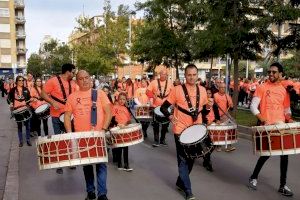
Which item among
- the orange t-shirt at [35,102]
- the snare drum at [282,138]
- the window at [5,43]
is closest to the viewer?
the snare drum at [282,138]

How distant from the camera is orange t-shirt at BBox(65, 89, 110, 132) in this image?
6.42m

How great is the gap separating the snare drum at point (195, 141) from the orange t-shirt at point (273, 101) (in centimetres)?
117

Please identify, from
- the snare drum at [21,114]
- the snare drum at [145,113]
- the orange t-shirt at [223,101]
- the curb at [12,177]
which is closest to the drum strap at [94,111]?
the curb at [12,177]

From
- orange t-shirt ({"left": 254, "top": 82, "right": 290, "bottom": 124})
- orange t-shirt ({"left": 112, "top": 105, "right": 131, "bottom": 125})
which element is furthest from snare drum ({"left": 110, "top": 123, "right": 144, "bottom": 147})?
orange t-shirt ({"left": 254, "top": 82, "right": 290, "bottom": 124})

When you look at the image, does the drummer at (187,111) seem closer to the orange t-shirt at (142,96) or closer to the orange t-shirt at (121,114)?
the orange t-shirt at (121,114)

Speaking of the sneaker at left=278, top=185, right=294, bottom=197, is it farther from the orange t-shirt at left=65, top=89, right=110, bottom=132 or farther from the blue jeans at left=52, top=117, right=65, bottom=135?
the blue jeans at left=52, top=117, right=65, bottom=135

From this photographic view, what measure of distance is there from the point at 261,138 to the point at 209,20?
10763mm

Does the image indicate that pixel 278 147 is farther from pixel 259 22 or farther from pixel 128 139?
pixel 259 22

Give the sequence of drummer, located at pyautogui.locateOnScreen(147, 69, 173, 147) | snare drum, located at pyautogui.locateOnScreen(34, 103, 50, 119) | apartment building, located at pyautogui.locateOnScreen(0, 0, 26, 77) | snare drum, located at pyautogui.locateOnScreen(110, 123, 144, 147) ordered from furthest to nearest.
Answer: apartment building, located at pyautogui.locateOnScreen(0, 0, 26, 77), snare drum, located at pyautogui.locateOnScreen(34, 103, 50, 119), drummer, located at pyautogui.locateOnScreen(147, 69, 173, 147), snare drum, located at pyautogui.locateOnScreen(110, 123, 144, 147)

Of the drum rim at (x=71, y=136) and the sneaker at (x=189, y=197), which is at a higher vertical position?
the drum rim at (x=71, y=136)

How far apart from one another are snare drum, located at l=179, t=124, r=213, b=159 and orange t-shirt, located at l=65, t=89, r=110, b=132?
113cm

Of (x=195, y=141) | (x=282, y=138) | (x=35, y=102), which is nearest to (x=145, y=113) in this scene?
(x=35, y=102)

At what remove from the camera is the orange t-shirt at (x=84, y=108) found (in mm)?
6418

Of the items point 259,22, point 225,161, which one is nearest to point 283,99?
point 225,161
